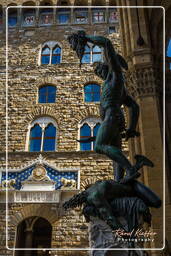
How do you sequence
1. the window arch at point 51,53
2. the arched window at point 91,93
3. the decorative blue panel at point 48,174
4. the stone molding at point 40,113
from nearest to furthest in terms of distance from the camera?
1. the decorative blue panel at point 48,174
2. the stone molding at point 40,113
3. the arched window at point 91,93
4. the window arch at point 51,53

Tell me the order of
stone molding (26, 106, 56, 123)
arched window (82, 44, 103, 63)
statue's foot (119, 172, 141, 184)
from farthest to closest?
arched window (82, 44, 103, 63), stone molding (26, 106, 56, 123), statue's foot (119, 172, 141, 184)

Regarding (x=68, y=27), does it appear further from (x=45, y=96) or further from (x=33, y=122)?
(x=33, y=122)

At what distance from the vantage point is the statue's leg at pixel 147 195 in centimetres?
266

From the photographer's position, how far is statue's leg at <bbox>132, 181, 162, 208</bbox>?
8.73ft

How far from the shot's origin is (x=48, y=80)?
1407 centimetres

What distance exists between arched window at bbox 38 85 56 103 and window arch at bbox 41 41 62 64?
1510 mm

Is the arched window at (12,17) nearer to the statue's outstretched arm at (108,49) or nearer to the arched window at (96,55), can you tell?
the arched window at (96,55)

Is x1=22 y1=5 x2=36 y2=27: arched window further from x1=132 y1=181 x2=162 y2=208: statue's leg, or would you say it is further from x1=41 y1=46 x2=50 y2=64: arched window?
x1=132 y1=181 x2=162 y2=208: statue's leg

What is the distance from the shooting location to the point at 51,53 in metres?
14.9

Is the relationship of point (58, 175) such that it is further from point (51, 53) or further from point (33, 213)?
point (51, 53)

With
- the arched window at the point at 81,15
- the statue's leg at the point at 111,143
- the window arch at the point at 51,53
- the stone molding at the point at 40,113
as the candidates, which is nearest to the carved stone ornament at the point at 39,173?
the stone molding at the point at 40,113

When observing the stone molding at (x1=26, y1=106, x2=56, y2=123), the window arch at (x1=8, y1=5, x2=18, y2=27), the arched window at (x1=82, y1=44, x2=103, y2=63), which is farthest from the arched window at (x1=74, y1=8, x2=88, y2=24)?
the stone molding at (x1=26, y1=106, x2=56, y2=123)

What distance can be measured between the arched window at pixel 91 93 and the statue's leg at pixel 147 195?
10.9 metres

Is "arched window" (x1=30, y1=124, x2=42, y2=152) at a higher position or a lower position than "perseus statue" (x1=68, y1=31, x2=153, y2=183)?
higher
